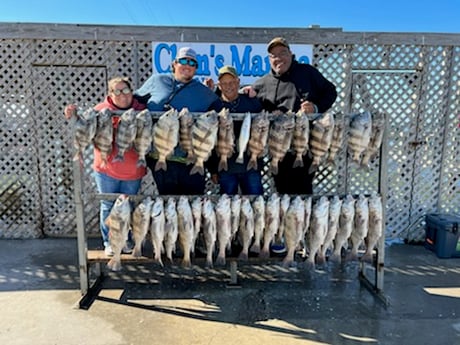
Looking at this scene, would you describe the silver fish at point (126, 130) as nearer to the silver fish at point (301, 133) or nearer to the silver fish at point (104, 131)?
the silver fish at point (104, 131)

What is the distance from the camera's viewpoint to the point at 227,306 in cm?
335

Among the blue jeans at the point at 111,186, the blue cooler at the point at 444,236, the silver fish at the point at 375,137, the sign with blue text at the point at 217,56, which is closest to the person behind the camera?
the silver fish at the point at 375,137

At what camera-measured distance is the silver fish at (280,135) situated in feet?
10.2

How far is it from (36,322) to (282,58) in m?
3.19

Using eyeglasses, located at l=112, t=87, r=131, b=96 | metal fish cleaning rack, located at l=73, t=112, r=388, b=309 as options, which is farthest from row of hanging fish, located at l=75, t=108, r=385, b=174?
eyeglasses, located at l=112, t=87, r=131, b=96

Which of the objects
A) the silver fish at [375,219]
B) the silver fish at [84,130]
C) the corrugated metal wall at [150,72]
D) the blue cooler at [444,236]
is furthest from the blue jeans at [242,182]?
the blue cooler at [444,236]

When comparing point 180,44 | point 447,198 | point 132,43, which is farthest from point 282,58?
point 447,198

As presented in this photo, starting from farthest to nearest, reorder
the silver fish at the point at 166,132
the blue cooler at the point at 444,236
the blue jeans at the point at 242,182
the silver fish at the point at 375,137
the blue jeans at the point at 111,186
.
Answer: the blue cooler at the point at 444,236 < the blue jeans at the point at 242,182 < the blue jeans at the point at 111,186 < the silver fish at the point at 375,137 < the silver fish at the point at 166,132

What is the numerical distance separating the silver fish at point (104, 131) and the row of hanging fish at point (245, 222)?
46 cm

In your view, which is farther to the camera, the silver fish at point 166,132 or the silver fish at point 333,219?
the silver fish at point 333,219

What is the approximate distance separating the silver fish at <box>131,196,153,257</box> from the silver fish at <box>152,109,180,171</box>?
0.45 m

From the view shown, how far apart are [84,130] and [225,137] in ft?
3.75

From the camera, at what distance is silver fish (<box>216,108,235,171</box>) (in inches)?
122

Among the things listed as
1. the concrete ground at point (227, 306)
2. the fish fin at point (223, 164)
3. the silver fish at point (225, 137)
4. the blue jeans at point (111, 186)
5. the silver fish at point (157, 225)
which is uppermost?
the silver fish at point (225, 137)
